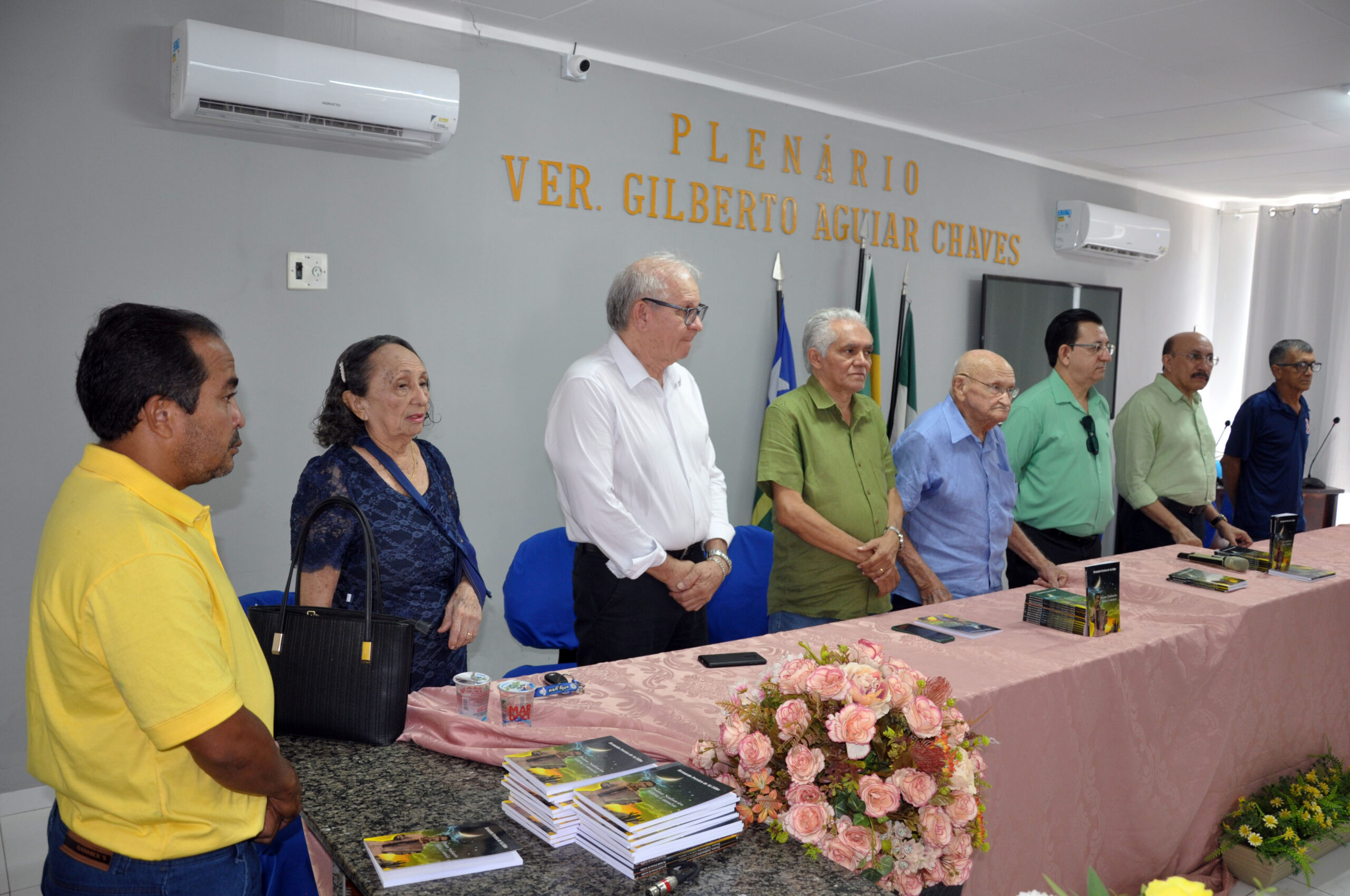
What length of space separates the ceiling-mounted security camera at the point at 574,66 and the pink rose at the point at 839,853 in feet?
11.0

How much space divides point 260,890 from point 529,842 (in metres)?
0.41

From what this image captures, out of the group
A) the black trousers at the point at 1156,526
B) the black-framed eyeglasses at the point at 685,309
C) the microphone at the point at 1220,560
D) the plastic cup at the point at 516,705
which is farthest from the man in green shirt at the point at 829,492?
the black trousers at the point at 1156,526

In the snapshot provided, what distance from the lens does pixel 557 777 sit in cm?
133

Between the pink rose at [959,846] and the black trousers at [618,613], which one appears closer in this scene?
the pink rose at [959,846]

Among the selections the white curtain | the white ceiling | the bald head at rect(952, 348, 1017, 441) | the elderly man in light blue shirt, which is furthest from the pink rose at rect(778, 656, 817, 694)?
the white curtain

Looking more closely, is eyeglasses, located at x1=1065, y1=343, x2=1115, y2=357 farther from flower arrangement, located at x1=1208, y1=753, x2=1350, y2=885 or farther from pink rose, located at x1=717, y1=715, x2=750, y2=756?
pink rose, located at x1=717, y1=715, x2=750, y2=756

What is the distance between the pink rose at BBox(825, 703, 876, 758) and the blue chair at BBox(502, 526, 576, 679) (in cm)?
160

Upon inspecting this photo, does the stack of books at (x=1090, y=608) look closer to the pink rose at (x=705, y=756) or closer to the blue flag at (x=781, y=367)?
the pink rose at (x=705, y=756)

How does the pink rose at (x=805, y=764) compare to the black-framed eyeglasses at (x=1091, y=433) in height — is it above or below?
below

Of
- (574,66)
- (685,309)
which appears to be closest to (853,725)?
(685,309)

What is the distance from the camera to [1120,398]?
6.73 m

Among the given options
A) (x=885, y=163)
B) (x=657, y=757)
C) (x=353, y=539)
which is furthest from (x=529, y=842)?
(x=885, y=163)

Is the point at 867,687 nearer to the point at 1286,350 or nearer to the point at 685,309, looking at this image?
the point at 685,309

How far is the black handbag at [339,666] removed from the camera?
5.03ft
